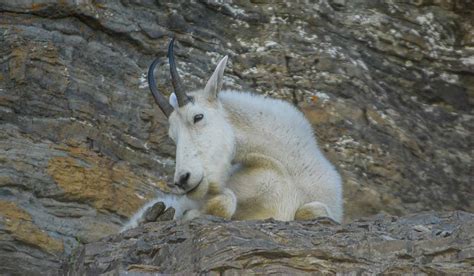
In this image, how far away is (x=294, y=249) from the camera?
857 centimetres

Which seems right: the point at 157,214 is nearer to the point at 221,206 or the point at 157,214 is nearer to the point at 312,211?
the point at 221,206

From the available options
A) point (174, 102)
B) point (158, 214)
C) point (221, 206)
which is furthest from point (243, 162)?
point (158, 214)

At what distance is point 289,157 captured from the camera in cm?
1098

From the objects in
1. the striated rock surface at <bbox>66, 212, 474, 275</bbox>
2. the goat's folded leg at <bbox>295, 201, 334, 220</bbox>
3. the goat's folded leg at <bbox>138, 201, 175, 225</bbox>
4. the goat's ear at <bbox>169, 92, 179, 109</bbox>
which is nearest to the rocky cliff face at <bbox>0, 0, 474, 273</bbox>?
the goat's ear at <bbox>169, 92, 179, 109</bbox>

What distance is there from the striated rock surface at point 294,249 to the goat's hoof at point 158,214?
103cm

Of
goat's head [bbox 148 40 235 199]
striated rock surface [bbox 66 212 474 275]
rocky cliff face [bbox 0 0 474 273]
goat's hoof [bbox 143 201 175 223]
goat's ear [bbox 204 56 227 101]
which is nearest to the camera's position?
striated rock surface [bbox 66 212 474 275]

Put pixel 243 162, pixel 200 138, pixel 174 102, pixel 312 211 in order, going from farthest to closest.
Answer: pixel 174 102 → pixel 243 162 → pixel 200 138 → pixel 312 211

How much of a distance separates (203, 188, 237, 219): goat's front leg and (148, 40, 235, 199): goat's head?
76 millimetres

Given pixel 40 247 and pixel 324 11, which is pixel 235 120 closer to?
pixel 40 247

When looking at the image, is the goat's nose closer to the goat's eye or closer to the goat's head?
the goat's head

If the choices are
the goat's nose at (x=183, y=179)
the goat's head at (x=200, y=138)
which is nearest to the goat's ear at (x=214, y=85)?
the goat's head at (x=200, y=138)

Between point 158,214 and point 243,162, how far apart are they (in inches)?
39.8

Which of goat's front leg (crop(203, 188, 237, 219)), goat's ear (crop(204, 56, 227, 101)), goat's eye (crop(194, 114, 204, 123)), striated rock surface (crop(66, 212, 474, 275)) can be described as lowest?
goat's front leg (crop(203, 188, 237, 219))

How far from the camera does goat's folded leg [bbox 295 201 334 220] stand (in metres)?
10.5
